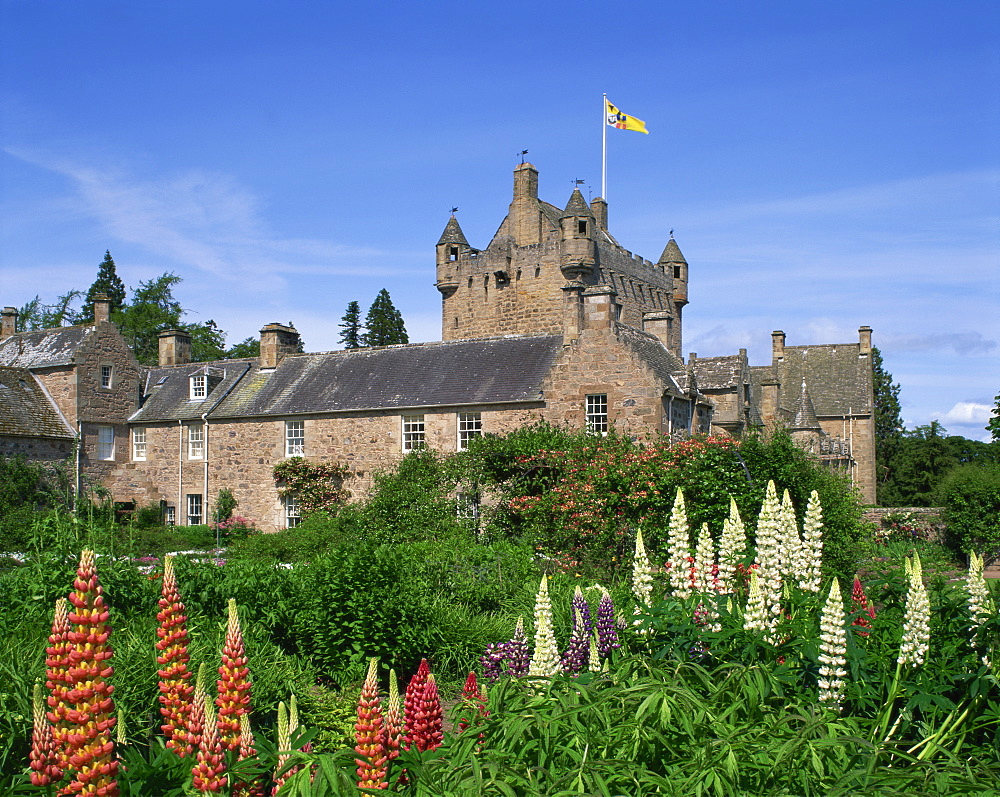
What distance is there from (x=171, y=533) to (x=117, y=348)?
31.3 ft

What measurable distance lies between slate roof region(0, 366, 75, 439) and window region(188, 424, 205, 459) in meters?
4.27

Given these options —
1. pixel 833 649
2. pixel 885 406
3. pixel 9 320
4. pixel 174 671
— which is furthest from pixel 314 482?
pixel 885 406

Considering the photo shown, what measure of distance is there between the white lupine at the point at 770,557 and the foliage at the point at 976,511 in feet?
70.3

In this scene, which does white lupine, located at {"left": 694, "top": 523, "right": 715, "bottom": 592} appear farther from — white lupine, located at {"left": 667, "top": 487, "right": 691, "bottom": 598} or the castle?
the castle

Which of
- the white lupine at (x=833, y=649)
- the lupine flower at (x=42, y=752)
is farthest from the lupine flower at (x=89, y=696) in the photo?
the white lupine at (x=833, y=649)

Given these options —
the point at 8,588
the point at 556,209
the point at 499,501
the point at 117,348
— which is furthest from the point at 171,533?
the point at 556,209

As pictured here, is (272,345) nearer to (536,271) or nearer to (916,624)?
(536,271)

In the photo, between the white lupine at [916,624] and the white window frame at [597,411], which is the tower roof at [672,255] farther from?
the white lupine at [916,624]

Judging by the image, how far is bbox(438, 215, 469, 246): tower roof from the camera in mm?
40625

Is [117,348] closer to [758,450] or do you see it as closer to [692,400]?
[692,400]

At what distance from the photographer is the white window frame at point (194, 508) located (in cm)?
3166

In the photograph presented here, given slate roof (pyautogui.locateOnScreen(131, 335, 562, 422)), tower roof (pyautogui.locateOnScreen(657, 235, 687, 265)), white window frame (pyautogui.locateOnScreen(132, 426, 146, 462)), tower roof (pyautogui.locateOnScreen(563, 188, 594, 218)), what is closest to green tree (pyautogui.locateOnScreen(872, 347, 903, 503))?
tower roof (pyautogui.locateOnScreen(657, 235, 687, 265))

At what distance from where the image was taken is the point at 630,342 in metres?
23.4

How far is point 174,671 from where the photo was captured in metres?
3.78
